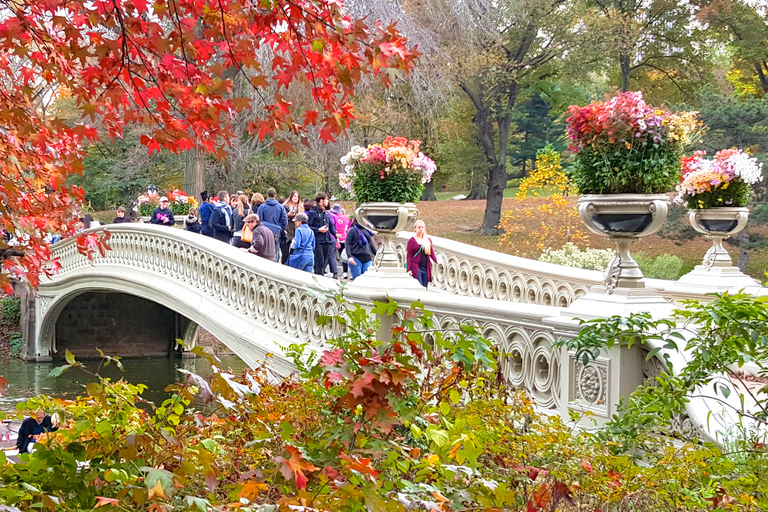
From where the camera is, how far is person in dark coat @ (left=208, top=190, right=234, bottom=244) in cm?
1609

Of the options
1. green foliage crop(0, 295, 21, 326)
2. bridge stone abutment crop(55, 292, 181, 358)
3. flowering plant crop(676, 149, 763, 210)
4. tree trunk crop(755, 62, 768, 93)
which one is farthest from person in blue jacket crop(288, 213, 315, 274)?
tree trunk crop(755, 62, 768, 93)

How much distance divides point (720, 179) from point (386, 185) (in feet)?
11.6

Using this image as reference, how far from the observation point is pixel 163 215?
19156mm

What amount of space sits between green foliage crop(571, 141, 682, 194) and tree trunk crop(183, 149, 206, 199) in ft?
63.5

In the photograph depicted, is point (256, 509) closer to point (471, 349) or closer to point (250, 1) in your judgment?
point (471, 349)

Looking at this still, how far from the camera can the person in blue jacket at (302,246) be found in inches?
505

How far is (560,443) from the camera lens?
3562 mm

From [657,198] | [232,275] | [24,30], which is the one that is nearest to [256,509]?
[24,30]

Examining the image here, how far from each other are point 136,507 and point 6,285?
2.26 metres

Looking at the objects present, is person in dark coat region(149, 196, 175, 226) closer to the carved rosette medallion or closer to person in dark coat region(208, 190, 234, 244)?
person in dark coat region(208, 190, 234, 244)

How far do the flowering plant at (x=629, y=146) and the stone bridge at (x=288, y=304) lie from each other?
840 millimetres

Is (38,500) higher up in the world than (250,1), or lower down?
lower down

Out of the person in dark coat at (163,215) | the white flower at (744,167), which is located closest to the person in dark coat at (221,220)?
the person in dark coat at (163,215)

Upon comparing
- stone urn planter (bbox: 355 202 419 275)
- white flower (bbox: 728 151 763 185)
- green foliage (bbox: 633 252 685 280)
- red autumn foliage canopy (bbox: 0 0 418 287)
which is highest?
red autumn foliage canopy (bbox: 0 0 418 287)
